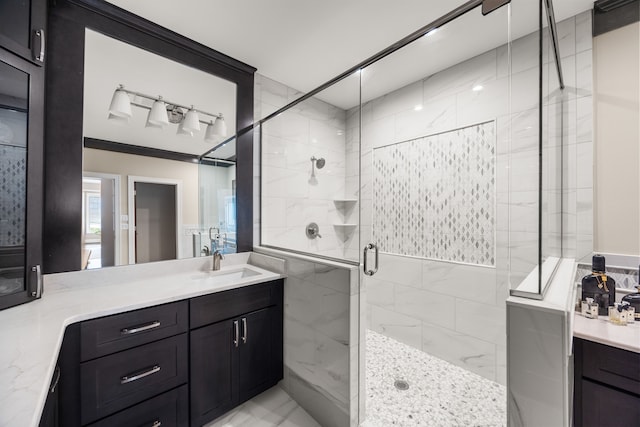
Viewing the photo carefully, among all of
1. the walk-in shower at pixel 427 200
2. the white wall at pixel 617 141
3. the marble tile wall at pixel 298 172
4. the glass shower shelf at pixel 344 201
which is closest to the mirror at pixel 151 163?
the marble tile wall at pixel 298 172

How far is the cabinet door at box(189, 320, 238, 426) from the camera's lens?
1438 mm

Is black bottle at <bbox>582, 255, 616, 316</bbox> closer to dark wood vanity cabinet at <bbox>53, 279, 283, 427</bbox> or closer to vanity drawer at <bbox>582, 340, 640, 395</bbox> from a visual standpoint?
vanity drawer at <bbox>582, 340, 640, 395</bbox>

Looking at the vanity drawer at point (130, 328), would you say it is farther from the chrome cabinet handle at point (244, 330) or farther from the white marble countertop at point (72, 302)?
the chrome cabinet handle at point (244, 330)

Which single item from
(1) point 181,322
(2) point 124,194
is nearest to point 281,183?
(2) point 124,194

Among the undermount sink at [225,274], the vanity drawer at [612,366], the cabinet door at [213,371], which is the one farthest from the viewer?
the undermount sink at [225,274]

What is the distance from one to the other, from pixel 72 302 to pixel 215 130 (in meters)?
1.44

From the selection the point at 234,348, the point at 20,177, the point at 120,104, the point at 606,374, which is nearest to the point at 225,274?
the point at 234,348

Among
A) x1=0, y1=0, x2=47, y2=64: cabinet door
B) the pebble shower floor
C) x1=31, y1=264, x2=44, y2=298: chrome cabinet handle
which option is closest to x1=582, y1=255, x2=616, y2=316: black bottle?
the pebble shower floor

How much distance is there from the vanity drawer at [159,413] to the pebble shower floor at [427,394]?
3.38 ft

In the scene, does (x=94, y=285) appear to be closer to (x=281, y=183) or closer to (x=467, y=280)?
(x=281, y=183)

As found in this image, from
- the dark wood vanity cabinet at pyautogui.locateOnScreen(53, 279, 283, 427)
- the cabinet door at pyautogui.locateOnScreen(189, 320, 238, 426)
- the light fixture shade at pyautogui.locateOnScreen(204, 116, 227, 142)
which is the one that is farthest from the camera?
the light fixture shade at pyautogui.locateOnScreen(204, 116, 227, 142)

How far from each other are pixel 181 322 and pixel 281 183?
142cm

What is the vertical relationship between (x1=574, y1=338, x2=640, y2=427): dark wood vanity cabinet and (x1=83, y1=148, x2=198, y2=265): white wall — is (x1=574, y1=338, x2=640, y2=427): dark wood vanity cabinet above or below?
below

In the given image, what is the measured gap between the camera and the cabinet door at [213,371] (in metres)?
1.44
